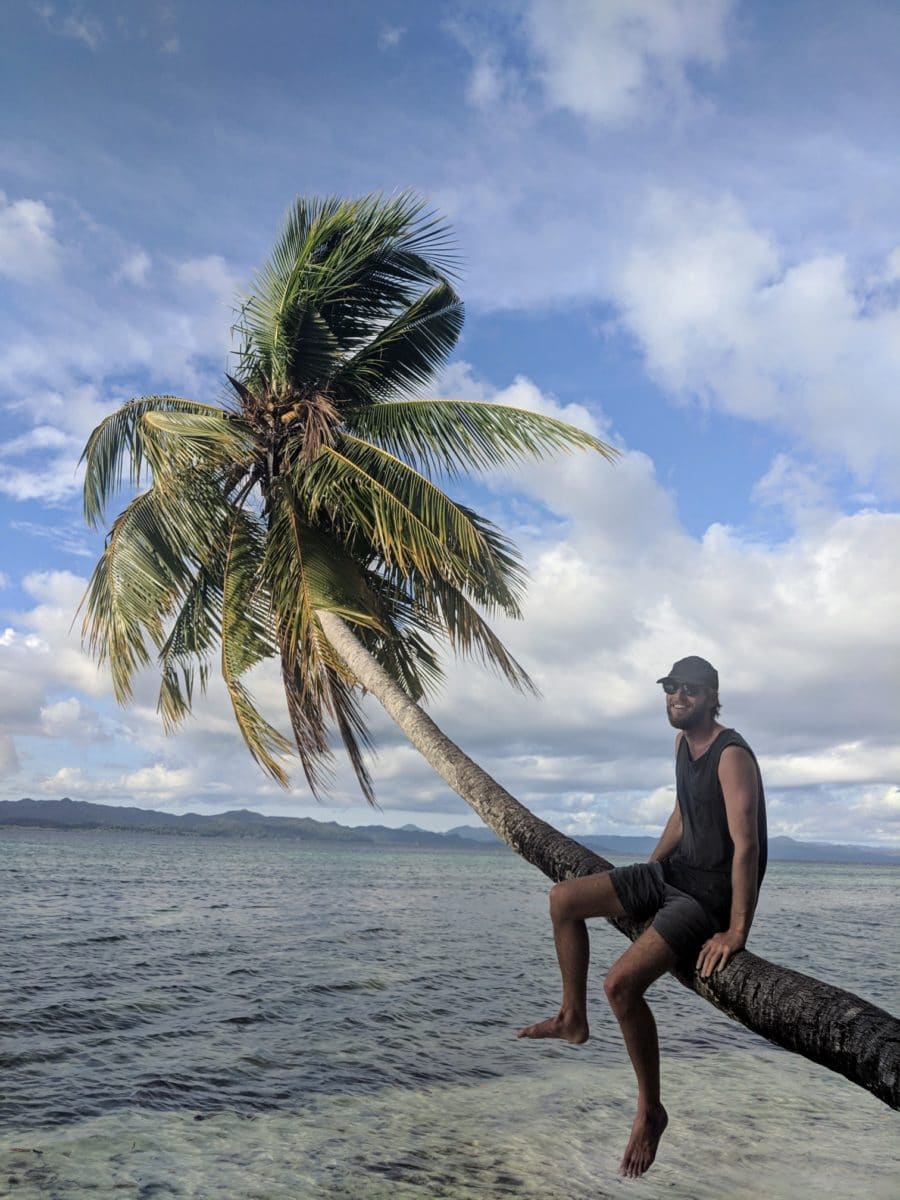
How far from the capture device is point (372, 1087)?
980cm

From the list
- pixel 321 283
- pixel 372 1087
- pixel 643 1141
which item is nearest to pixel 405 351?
pixel 321 283

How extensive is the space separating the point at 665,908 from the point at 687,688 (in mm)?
956

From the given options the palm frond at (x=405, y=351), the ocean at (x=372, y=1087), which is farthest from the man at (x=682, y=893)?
the palm frond at (x=405, y=351)

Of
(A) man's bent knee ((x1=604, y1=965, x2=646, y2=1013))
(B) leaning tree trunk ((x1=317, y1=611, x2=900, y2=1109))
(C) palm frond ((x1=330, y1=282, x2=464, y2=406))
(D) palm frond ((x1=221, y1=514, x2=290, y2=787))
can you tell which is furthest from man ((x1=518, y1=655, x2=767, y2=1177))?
Result: (C) palm frond ((x1=330, y1=282, x2=464, y2=406))

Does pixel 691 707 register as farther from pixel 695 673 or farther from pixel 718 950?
pixel 718 950

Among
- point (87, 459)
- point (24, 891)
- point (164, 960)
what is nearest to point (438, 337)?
point (87, 459)

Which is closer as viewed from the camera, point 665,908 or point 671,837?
point 665,908

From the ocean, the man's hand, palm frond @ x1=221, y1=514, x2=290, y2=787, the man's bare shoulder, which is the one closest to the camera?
the man's hand

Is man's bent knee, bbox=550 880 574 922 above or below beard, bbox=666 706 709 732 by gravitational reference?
below

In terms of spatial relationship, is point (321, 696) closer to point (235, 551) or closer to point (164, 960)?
point (235, 551)

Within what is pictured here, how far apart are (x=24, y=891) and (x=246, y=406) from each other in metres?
32.2

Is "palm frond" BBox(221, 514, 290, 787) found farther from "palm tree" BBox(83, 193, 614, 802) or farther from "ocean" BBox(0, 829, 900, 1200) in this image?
"ocean" BBox(0, 829, 900, 1200)

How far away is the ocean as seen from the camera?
23.8 feet

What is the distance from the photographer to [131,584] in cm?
1096
